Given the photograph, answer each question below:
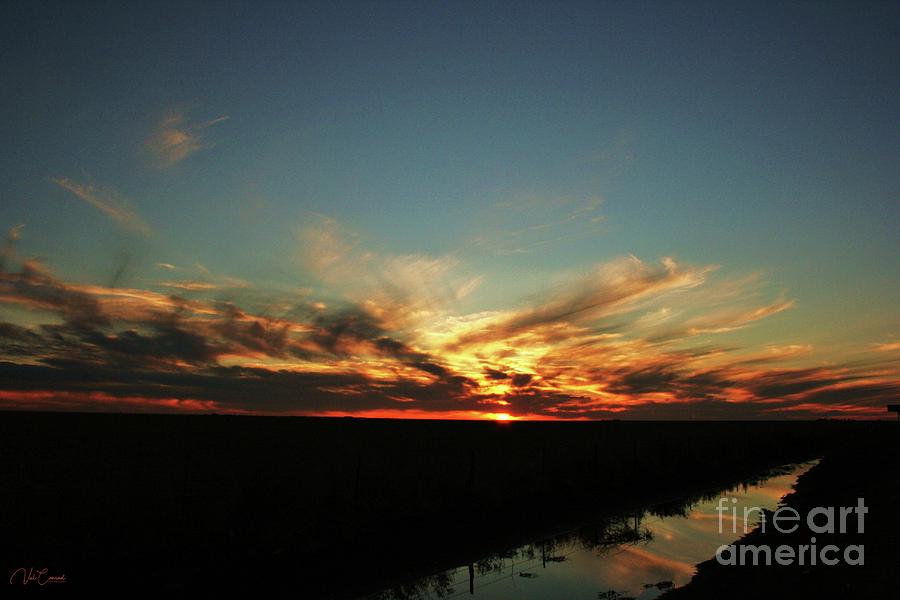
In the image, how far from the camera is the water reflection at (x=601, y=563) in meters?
11.4

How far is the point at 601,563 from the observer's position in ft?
44.1

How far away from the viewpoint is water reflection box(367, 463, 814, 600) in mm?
11438

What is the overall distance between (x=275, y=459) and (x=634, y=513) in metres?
24.9
